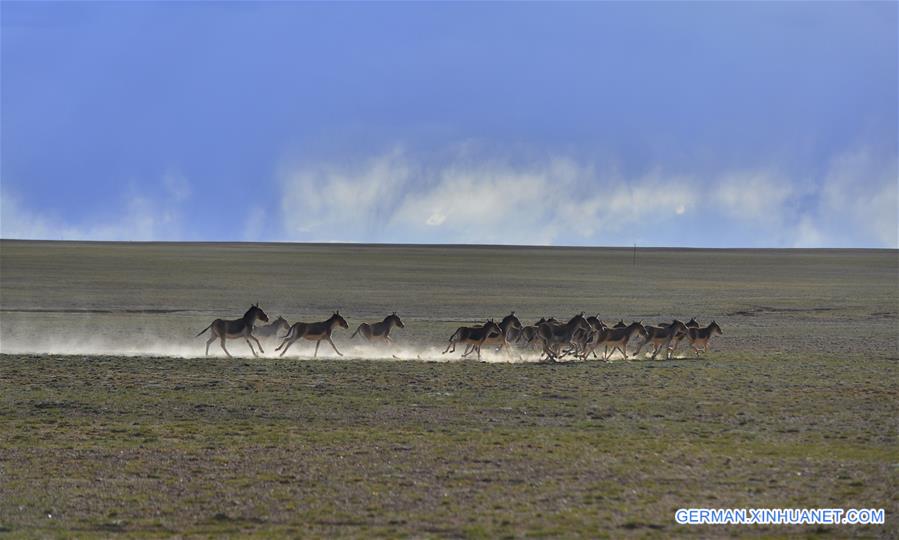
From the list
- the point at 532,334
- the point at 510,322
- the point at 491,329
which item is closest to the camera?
the point at 491,329

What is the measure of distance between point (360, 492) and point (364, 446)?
119 inches

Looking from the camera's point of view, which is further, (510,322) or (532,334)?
(510,322)

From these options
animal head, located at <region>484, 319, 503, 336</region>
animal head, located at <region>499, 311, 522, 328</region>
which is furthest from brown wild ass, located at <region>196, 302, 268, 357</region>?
animal head, located at <region>499, 311, 522, 328</region>

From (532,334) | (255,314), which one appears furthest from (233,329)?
(532,334)

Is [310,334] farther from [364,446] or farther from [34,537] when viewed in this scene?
[34,537]

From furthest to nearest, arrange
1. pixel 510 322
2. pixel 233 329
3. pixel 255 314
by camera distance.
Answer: pixel 510 322
pixel 255 314
pixel 233 329

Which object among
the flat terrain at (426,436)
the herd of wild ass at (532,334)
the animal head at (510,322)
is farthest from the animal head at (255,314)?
the animal head at (510,322)

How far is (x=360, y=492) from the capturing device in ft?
47.3

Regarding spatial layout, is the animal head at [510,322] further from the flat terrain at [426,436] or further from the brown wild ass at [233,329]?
the brown wild ass at [233,329]

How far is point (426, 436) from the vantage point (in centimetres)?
1831

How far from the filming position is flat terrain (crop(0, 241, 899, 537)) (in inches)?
531

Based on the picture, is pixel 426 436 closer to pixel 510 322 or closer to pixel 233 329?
pixel 233 329

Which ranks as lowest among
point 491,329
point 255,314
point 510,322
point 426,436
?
point 426,436

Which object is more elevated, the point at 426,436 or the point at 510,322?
the point at 510,322
